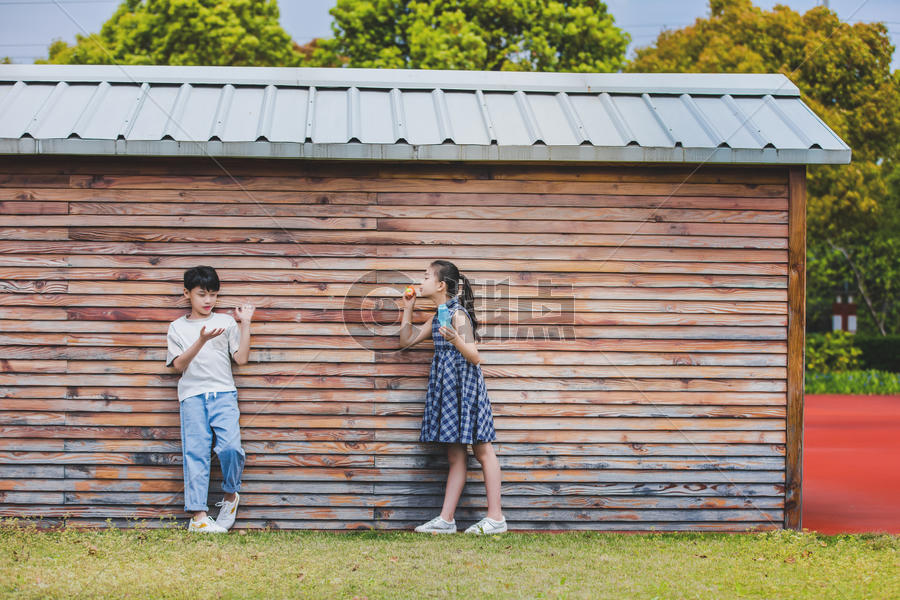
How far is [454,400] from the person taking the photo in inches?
202

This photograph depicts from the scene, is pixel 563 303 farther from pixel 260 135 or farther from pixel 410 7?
pixel 410 7

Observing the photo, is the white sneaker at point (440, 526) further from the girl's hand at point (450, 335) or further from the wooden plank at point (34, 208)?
the wooden plank at point (34, 208)

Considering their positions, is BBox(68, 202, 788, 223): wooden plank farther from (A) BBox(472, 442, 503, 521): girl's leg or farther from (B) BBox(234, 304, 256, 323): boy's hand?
(A) BBox(472, 442, 503, 521): girl's leg

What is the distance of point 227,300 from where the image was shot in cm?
538

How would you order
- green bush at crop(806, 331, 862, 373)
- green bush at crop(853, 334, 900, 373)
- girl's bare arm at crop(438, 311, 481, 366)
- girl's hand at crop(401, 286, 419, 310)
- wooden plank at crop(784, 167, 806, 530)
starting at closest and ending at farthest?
girl's bare arm at crop(438, 311, 481, 366) → girl's hand at crop(401, 286, 419, 310) → wooden plank at crop(784, 167, 806, 530) → green bush at crop(806, 331, 862, 373) → green bush at crop(853, 334, 900, 373)

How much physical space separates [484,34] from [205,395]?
1646 cm

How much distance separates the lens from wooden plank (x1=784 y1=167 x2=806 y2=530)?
5477 millimetres

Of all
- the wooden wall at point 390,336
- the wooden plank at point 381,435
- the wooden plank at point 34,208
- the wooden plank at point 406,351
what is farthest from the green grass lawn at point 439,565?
the wooden plank at point 34,208

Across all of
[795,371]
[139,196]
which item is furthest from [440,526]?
[139,196]

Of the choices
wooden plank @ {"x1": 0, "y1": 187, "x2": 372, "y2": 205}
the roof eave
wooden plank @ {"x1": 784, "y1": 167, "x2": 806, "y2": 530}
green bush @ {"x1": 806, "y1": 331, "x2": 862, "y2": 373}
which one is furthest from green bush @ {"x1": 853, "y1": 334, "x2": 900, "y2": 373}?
wooden plank @ {"x1": 0, "y1": 187, "x2": 372, "y2": 205}

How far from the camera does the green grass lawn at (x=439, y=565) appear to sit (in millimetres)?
3984

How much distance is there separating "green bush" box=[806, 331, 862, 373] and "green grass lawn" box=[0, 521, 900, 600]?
43.5 feet

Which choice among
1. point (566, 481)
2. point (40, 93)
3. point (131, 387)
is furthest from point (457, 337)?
point (40, 93)

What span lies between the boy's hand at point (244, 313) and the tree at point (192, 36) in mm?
17079
